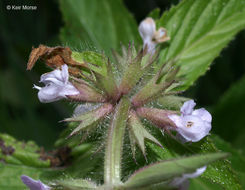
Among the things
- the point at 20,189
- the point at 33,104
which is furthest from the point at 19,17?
the point at 20,189

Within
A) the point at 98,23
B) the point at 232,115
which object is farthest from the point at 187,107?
Result: the point at 232,115

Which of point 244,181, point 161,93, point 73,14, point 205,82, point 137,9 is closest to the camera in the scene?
point 161,93

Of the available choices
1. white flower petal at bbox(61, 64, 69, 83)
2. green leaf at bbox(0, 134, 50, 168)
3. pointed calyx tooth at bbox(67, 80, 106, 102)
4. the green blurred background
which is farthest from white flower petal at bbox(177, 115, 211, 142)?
the green blurred background

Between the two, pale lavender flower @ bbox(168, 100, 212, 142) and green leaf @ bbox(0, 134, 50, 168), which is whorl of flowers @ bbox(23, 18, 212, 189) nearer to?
pale lavender flower @ bbox(168, 100, 212, 142)

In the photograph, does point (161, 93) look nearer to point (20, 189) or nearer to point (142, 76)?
point (142, 76)

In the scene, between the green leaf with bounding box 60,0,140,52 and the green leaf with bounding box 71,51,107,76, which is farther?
the green leaf with bounding box 60,0,140,52

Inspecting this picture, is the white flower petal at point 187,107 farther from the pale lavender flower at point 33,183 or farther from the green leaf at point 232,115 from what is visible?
the green leaf at point 232,115

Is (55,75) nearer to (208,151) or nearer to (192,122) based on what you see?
(192,122)
